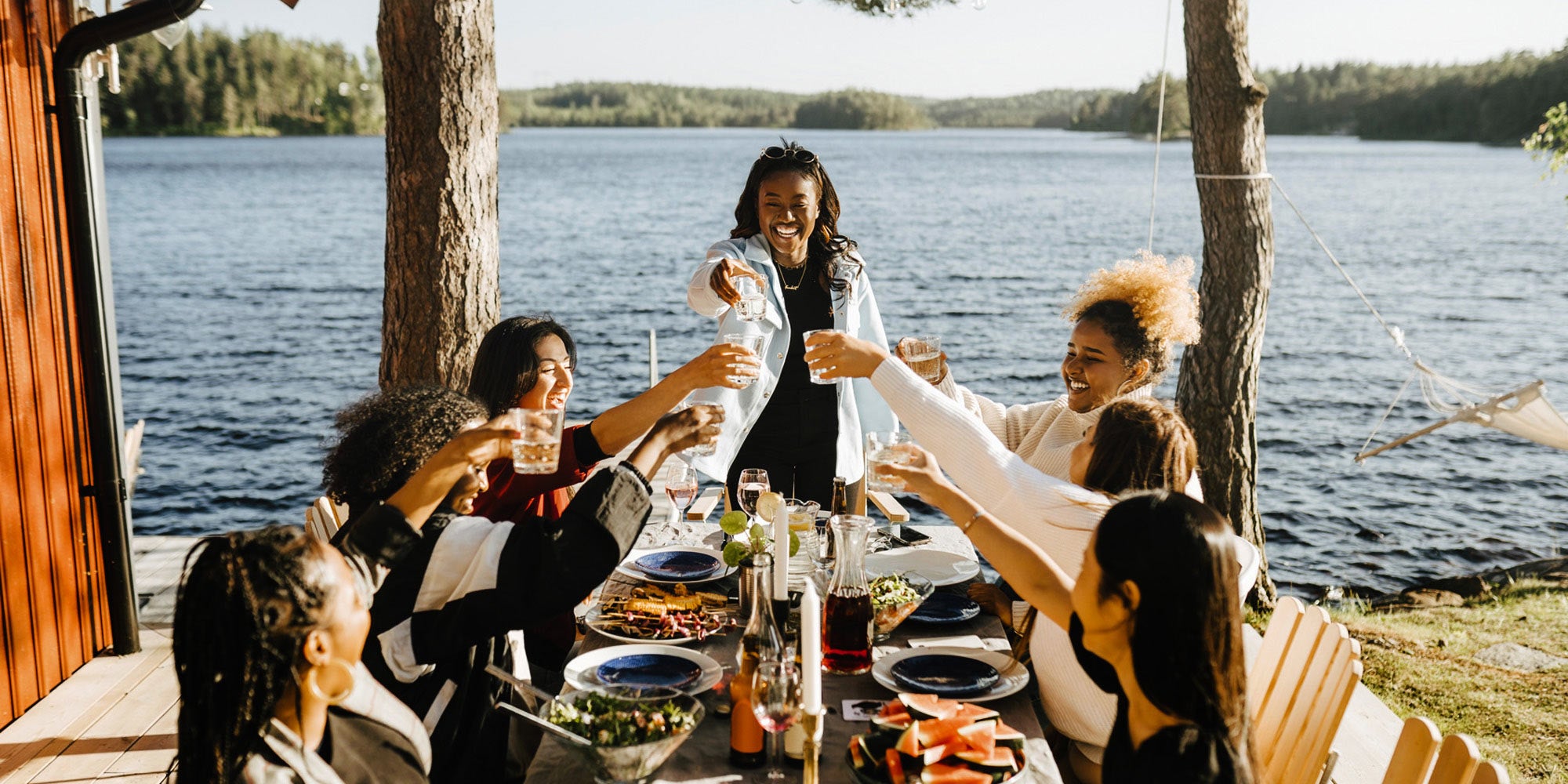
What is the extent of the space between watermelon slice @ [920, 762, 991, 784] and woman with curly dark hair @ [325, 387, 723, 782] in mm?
596

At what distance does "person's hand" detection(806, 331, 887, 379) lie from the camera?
8.52 ft

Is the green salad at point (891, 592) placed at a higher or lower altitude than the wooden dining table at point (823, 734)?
higher

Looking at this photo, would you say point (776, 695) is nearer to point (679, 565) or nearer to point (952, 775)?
point (952, 775)

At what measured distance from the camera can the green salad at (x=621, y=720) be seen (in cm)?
164

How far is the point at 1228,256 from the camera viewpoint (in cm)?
462

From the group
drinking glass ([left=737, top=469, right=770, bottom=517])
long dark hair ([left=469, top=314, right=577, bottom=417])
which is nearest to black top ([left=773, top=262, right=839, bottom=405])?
drinking glass ([left=737, top=469, right=770, bottom=517])

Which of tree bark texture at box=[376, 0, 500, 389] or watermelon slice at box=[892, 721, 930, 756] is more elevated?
tree bark texture at box=[376, 0, 500, 389]

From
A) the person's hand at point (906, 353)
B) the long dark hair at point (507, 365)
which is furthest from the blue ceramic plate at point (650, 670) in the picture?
the person's hand at point (906, 353)

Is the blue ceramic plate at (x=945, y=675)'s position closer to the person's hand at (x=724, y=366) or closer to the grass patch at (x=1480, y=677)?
the person's hand at (x=724, y=366)

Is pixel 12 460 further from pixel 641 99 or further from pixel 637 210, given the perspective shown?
pixel 641 99

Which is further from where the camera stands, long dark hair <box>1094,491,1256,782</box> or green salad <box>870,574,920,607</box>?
green salad <box>870,574,920,607</box>

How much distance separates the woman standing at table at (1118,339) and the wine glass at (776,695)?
1.29m

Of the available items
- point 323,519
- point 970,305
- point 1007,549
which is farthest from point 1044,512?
point 970,305

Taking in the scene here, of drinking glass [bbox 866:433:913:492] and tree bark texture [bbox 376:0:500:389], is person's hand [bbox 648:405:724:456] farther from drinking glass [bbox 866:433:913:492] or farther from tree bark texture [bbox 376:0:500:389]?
tree bark texture [bbox 376:0:500:389]
